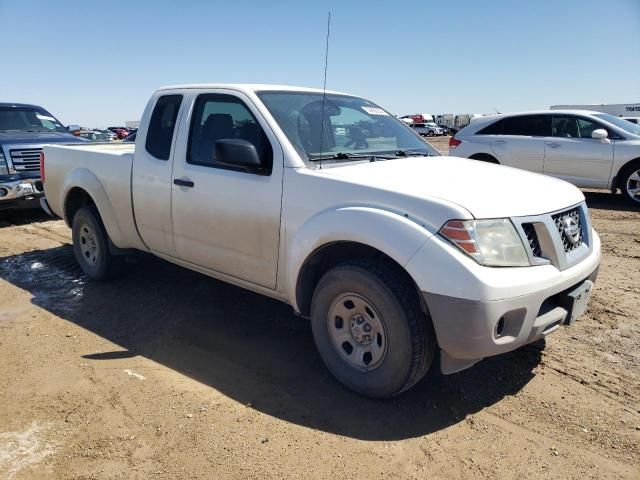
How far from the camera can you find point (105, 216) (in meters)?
5.05

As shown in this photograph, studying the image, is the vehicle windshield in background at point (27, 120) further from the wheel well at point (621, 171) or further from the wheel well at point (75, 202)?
the wheel well at point (621, 171)

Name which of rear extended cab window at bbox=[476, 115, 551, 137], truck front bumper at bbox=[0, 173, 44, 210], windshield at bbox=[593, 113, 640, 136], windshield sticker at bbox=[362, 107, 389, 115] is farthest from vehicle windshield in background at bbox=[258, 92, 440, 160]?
windshield at bbox=[593, 113, 640, 136]

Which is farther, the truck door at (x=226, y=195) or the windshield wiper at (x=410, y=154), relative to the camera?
the windshield wiper at (x=410, y=154)

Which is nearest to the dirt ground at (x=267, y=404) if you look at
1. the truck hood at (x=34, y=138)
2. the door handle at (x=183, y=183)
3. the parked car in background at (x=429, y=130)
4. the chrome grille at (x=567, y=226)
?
the chrome grille at (x=567, y=226)

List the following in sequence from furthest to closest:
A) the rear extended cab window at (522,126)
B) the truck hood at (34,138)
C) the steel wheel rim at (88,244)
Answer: the rear extended cab window at (522,126) < the truck hood at (34,138) < the steel wheel rim at (88,244)

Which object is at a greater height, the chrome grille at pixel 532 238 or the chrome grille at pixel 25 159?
the chrome grille at pixel 532 238

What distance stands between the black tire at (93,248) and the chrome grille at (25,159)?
3601 millimetres

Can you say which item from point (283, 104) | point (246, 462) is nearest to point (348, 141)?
point (283, 104)

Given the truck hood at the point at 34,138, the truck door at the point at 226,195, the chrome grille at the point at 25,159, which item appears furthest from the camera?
the truck hood at the point at 34,138

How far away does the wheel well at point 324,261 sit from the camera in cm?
316

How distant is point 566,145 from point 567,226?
7.31m

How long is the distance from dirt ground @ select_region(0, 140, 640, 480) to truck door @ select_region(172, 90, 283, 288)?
658mm

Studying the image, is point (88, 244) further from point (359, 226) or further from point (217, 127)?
point (359, 226)

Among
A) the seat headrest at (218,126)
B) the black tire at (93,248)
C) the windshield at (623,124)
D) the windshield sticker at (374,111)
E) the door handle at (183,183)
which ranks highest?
the windshield at (623,124)
